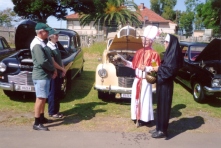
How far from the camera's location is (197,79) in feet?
25.9

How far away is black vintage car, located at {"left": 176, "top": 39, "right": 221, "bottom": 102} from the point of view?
7.17 meters

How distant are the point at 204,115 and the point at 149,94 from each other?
204 cm

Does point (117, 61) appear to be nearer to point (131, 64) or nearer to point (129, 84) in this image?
point (129, 84)

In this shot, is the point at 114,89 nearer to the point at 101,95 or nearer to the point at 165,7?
the point at 101,95

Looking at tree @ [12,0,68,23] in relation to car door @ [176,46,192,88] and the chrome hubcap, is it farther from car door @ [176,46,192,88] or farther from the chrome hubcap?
the chrome hubcap

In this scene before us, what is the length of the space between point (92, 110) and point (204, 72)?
3.34 meters

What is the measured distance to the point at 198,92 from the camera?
25.7 feet

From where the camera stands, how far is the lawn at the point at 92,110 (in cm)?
579

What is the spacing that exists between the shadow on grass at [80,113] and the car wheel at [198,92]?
290 cm

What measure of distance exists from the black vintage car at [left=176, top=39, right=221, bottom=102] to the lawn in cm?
43

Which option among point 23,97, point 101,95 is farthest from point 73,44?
point 23,97

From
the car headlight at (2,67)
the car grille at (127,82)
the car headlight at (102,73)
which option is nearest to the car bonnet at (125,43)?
the car headlight at (102,73)

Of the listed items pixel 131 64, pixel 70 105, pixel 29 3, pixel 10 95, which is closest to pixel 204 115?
pixel 131 64

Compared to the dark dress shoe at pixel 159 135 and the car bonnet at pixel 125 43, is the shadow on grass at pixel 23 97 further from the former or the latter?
the dark dress shoe at pixel 159 135
